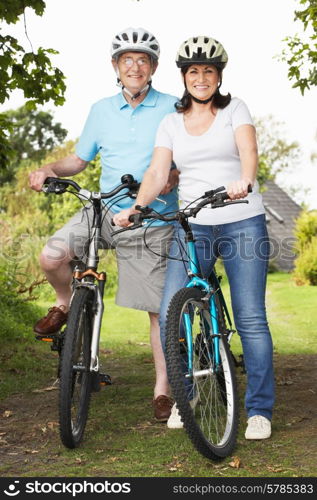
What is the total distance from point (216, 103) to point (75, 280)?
1.28 metres

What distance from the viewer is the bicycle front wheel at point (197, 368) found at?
4.17 metres

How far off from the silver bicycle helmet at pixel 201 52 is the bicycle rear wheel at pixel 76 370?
1407 mm

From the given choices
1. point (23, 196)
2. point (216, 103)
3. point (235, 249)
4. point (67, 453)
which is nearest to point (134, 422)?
point (67, 453)

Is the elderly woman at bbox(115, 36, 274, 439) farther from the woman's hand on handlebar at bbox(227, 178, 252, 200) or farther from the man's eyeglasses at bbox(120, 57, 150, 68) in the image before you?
the man's eyeglasses at bbox(120, 57, 150, 68)

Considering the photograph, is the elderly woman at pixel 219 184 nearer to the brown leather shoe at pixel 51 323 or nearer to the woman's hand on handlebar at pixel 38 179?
the woman's hand on handlebar at pixel 38 179

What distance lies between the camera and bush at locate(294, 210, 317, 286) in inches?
815

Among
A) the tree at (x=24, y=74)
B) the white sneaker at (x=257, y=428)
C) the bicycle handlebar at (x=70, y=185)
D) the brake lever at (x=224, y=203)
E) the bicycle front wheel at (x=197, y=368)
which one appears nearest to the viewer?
the bicycle front wheel at (x=197, y=368)

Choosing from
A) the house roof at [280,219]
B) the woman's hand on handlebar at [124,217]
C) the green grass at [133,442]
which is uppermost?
the house roof at [280,219]

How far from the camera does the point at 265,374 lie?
4715 millimetres

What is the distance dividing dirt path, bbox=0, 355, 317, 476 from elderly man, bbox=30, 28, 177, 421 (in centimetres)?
70

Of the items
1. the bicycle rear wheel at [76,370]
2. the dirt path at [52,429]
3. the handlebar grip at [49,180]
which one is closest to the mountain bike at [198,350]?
the dirt path at [52,429]

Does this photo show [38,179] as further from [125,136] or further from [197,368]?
[197,368]

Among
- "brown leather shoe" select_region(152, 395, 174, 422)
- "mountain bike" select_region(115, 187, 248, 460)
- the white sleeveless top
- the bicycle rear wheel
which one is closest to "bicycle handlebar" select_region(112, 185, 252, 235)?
"mountain bike" select_region(115, 187, 248, 460)
